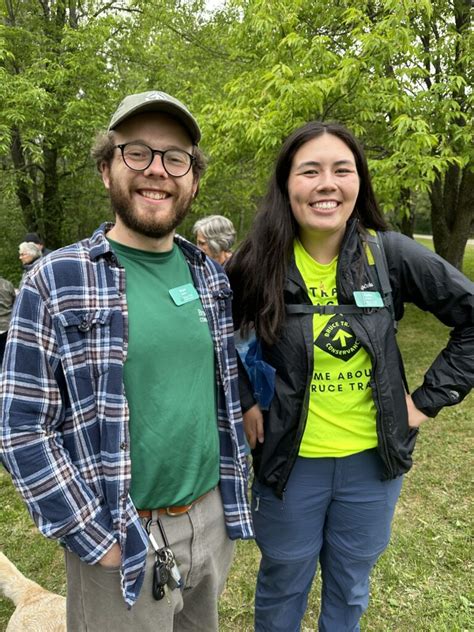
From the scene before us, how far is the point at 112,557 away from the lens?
1409 millimetres

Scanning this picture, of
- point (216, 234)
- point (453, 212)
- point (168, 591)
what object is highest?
point (216, 234)

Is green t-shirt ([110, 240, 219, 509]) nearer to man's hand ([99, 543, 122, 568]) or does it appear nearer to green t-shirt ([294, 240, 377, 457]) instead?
man's hand ([99, 543, 122, 568])

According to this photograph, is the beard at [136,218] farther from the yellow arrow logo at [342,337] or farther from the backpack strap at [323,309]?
the yellow arrow logo at [342,337]

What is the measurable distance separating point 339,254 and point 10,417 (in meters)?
1.30

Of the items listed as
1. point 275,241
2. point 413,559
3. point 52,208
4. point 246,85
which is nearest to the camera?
point 275,241

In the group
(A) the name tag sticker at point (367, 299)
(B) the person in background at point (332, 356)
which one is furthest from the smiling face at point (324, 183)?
(A) the name tag sticker at point (367, 299)

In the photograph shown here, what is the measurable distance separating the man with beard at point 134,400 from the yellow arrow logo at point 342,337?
406 mm

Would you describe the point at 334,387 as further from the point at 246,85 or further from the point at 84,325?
the point at 246,85

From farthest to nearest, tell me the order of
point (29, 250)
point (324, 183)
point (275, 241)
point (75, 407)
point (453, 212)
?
point (453, 212), point (29, 250), point (275, 241), point (324, 183), point (75, 407)

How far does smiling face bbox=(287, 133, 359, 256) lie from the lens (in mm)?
1774

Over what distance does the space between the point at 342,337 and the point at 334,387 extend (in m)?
0.20

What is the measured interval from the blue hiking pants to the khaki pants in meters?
0.28

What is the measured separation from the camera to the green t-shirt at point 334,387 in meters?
1.79

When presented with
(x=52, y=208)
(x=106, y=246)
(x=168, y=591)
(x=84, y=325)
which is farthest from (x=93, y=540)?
(x=52, y=208)
